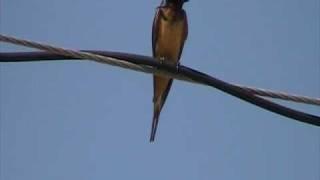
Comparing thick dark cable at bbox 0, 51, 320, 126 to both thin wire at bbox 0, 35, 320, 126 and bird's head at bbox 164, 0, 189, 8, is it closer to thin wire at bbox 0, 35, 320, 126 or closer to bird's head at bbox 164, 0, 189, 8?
thin wire at bbox 0, 35, 320, 126

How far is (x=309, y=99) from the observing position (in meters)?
4.08

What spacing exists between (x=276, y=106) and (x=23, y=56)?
134cm

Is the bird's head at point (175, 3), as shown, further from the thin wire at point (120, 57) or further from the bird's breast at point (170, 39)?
the thin wire at point (120, 57)

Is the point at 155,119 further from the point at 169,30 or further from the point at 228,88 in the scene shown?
the point at 228,88

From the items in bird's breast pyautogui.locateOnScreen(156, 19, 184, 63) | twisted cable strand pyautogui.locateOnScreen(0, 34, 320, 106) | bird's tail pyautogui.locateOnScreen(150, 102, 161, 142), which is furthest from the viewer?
bird's breast pyautogui.locateOnScreen(156, 19, 184, 63)

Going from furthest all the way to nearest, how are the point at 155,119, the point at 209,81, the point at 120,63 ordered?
the point at 155,119 < the point at 209,81 < the point at 120,63

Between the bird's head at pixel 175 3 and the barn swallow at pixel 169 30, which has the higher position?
the bird's head at pixel 175 3

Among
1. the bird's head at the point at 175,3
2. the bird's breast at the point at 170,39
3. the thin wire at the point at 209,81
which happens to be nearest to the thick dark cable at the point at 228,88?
the thin wire at the point at 209,81

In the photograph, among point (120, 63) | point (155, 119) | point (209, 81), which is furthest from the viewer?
point (155, 119)

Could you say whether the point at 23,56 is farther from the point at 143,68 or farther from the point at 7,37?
the point at 143,68

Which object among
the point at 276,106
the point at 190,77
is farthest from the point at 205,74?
the point at 276,106

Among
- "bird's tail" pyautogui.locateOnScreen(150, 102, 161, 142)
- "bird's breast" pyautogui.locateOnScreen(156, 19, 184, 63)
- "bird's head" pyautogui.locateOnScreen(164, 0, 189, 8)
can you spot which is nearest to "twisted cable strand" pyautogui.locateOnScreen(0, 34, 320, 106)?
"bird's tail" pyautogui.locateOnScreen(150, 102, 161, 142)

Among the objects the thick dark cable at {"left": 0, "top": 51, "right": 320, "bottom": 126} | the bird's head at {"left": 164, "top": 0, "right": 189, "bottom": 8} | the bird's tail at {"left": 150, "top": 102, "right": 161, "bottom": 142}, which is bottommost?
the bird's tail at {"left": 150, "top": 102, "right": 161, "bottom": 142}

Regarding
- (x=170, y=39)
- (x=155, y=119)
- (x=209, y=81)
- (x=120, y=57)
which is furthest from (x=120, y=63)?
(x=170, y=39)
